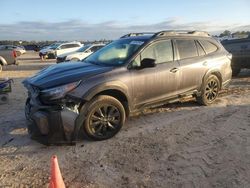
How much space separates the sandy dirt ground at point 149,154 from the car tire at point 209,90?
533mm

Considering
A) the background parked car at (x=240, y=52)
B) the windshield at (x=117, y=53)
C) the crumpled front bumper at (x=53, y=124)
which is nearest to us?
the crumpled front bumper at (x=53, y=124)

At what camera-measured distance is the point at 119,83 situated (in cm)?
591

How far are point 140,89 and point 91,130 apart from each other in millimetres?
1271

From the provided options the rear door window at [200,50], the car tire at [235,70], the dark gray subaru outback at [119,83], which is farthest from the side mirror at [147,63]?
the car tire at [235,70]

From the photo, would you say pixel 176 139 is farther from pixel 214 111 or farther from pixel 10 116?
pixel 10 116

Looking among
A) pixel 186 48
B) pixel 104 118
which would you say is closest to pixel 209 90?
pixel 186 48

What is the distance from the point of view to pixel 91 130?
5621 mm

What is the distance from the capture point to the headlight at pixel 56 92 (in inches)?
209

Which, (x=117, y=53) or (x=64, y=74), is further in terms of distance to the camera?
(x=117, y=53)

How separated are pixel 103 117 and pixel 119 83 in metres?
0.67

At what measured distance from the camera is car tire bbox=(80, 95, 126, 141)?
556 cm

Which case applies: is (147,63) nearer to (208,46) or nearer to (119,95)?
(119,95)

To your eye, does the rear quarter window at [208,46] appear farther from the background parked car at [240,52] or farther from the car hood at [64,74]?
the background parked car at [240,52]

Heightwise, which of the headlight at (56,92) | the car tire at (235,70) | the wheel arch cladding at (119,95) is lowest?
the car tire at (235,70)
